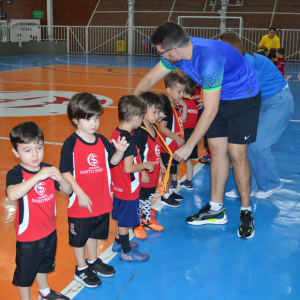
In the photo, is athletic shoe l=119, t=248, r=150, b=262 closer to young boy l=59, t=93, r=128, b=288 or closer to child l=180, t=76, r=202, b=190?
young boy l=59, t=93, r=128, b=288

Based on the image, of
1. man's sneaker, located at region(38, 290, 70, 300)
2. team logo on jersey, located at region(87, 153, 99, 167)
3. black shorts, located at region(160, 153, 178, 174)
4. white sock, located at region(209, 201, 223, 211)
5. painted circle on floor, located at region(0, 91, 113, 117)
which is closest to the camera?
man's sneaker, located at region(38, 290, 70, 300)

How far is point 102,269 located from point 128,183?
0.68 meters

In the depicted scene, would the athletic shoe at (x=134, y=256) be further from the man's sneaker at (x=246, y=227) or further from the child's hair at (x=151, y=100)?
the child's hair at (x=151, y=100)

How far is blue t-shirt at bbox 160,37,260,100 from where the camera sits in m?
2.89

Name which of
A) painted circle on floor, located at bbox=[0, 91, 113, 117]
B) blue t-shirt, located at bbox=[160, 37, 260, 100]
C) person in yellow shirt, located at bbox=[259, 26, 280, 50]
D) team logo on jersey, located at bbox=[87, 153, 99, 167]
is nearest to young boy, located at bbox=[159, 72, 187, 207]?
blue t-shirt, located at bbox=[160, 37, 260, 100]

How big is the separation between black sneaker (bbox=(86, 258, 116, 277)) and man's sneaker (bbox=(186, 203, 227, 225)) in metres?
1.11

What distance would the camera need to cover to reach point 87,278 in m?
2.61

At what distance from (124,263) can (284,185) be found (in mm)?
2521

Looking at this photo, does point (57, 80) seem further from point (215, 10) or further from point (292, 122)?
point (215, 10)

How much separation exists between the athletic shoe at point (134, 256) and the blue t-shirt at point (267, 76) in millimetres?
2251

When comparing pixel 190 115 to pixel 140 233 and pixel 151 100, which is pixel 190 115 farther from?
pixel 140 233

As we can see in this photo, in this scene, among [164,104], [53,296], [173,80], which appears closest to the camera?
[53,296]

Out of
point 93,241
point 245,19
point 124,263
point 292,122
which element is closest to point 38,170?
point 93,241

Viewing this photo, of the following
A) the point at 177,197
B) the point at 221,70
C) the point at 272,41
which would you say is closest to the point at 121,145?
the point at 221,70
